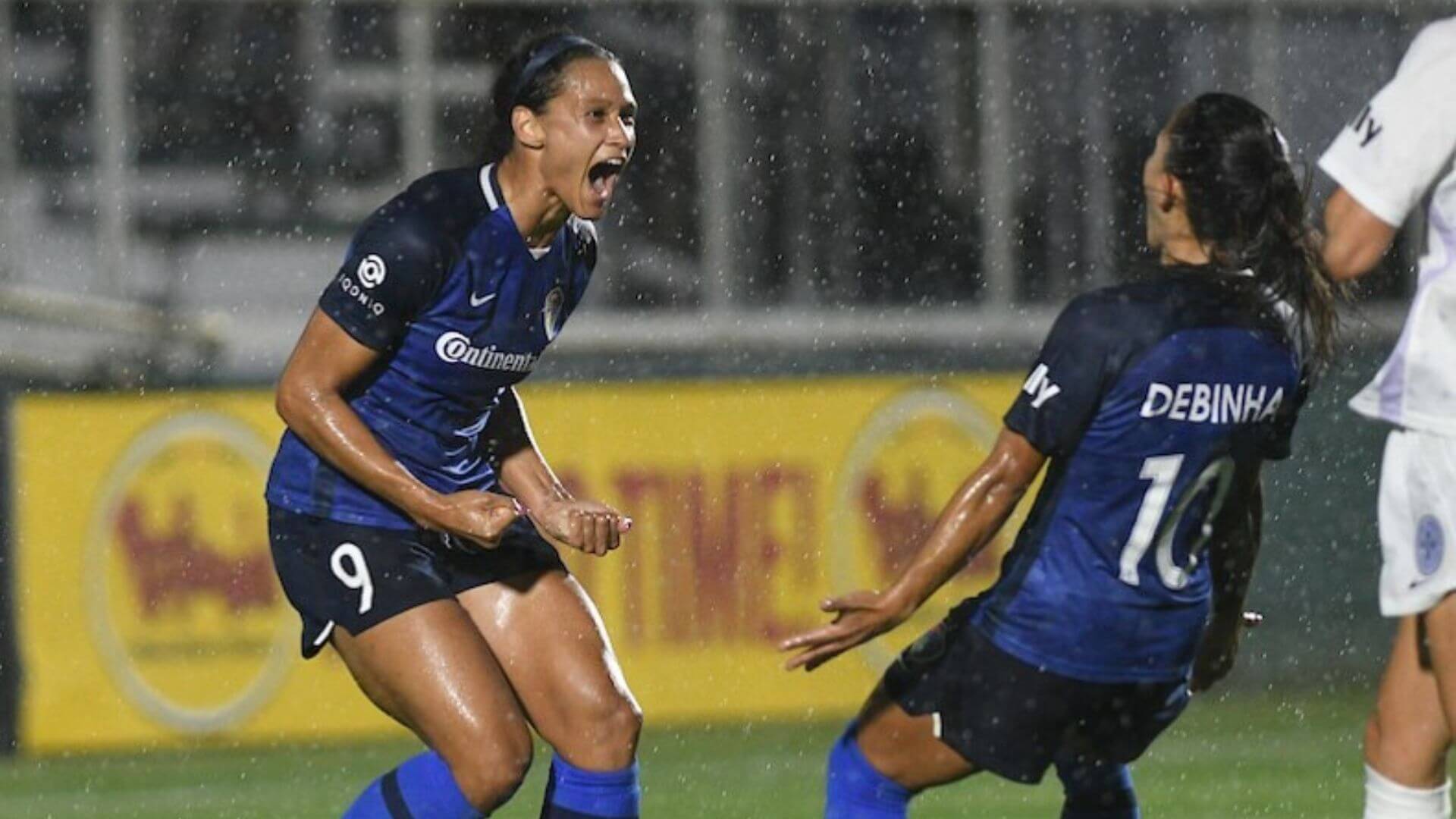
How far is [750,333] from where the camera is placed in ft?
38.8

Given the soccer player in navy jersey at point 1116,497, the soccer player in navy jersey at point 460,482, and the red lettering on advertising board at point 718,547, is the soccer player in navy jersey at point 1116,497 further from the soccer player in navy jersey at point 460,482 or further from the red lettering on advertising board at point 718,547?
the red lettering on advertising board at point 718,547

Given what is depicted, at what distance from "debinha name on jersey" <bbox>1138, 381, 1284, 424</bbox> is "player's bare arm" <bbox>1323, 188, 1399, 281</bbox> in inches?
9.9

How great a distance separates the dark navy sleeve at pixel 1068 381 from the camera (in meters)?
4.58

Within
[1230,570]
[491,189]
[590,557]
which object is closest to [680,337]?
[590,557]

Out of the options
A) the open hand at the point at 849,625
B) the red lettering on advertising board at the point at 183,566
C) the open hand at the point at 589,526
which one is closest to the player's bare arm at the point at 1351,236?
the open hand at the point at 849,625

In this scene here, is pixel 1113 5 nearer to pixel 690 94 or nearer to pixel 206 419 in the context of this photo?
pixel 690 94

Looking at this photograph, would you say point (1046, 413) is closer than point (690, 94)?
Yes

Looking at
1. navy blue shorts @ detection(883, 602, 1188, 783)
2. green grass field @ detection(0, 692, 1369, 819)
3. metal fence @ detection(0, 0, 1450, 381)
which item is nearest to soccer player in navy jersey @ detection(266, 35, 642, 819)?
navy blue shorts @ detection(883, 602, 1188, 783)

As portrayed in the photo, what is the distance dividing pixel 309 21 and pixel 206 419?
8.29 feet

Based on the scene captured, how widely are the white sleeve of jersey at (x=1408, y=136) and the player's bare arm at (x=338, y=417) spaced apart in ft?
5.61

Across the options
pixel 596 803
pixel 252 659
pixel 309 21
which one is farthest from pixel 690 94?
pixel 596 803

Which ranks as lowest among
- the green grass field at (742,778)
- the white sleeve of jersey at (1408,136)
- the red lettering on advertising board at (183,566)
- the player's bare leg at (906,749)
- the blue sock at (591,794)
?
the green grass field at (742,778)

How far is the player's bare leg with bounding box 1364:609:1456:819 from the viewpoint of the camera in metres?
4.70

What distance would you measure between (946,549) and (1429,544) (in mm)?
796
